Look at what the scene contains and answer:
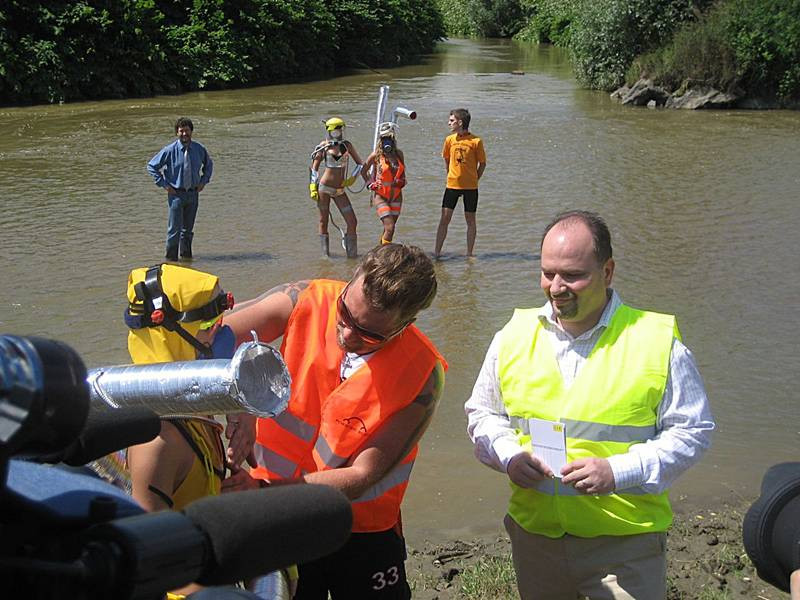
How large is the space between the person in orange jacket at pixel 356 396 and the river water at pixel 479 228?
80.6 inches

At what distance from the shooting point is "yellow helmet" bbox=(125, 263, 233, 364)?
2895 millimetres

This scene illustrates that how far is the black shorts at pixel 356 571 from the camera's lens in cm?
324

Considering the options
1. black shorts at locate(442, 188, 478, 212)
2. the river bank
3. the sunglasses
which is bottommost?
the river bank

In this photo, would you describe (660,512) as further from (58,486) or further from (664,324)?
(58,486)

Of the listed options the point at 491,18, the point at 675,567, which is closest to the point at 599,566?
the point at 675,567

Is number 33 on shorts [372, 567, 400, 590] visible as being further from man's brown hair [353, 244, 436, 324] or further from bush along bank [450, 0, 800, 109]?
bush along bank [450, 0, 800, 109]

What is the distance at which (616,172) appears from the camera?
56.3 feet

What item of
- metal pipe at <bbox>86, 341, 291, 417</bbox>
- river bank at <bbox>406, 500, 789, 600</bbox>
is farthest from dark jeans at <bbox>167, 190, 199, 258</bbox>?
metal pipe at <bbox>86, 341, 291, 417</bbox>

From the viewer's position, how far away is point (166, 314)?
2.89 m

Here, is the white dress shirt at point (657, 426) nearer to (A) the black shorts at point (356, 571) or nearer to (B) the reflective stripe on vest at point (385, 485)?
(B) the reflective stripe on vest at point (385, 485)

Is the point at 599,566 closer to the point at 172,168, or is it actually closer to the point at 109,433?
the point at 109,433

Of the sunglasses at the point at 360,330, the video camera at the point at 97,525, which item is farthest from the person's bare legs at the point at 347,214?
the video camera at the point at 97,525

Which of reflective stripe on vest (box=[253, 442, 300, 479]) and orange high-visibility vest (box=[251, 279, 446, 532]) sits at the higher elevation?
→ orange high-visibility vest (box=[251, 279, 446, 532])

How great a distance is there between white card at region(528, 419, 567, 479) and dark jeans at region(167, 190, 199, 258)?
8819 mm
